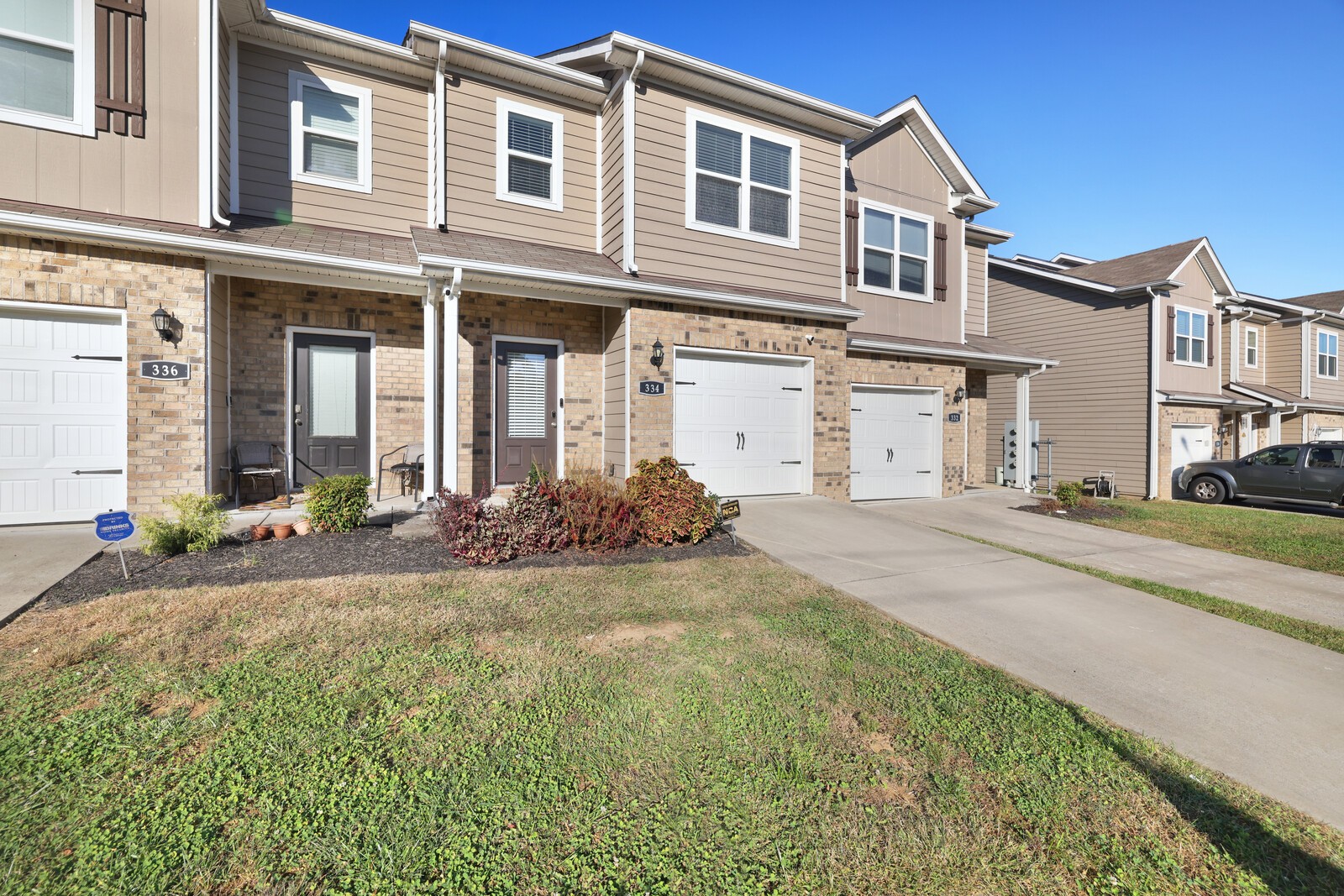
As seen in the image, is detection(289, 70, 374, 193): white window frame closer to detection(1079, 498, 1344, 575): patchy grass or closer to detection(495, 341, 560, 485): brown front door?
detection(495, 341, 560, 485): brown front door

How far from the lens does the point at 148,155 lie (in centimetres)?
672

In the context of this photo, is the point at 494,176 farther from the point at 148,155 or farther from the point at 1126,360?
the point at 1126,360

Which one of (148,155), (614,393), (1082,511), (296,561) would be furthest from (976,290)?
(148,155)

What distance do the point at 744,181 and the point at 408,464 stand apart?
6.51m

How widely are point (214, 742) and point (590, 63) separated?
939 centimetres

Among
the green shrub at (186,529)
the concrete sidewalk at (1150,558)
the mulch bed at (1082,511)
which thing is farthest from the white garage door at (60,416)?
the mulch bed at (1082,511)

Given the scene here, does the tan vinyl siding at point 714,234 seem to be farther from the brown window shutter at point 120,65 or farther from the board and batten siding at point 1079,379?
the board and batten siding at point 1079,379

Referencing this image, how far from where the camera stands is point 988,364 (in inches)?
511

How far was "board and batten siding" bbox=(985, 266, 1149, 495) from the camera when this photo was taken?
1515 centimetres

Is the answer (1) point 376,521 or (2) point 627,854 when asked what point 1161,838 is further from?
(1) point 376,521

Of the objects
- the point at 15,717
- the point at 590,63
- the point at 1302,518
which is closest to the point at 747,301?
the point at 590,63

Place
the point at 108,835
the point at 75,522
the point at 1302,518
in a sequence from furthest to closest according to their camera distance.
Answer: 1. the point at 1302,518
2. the point at 75,522
3. the point at 108,835

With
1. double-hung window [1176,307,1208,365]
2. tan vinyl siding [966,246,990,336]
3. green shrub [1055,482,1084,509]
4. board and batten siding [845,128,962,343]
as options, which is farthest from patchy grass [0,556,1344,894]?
double-hung window [1176,307,1208,365]

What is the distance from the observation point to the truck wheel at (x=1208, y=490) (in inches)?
563
